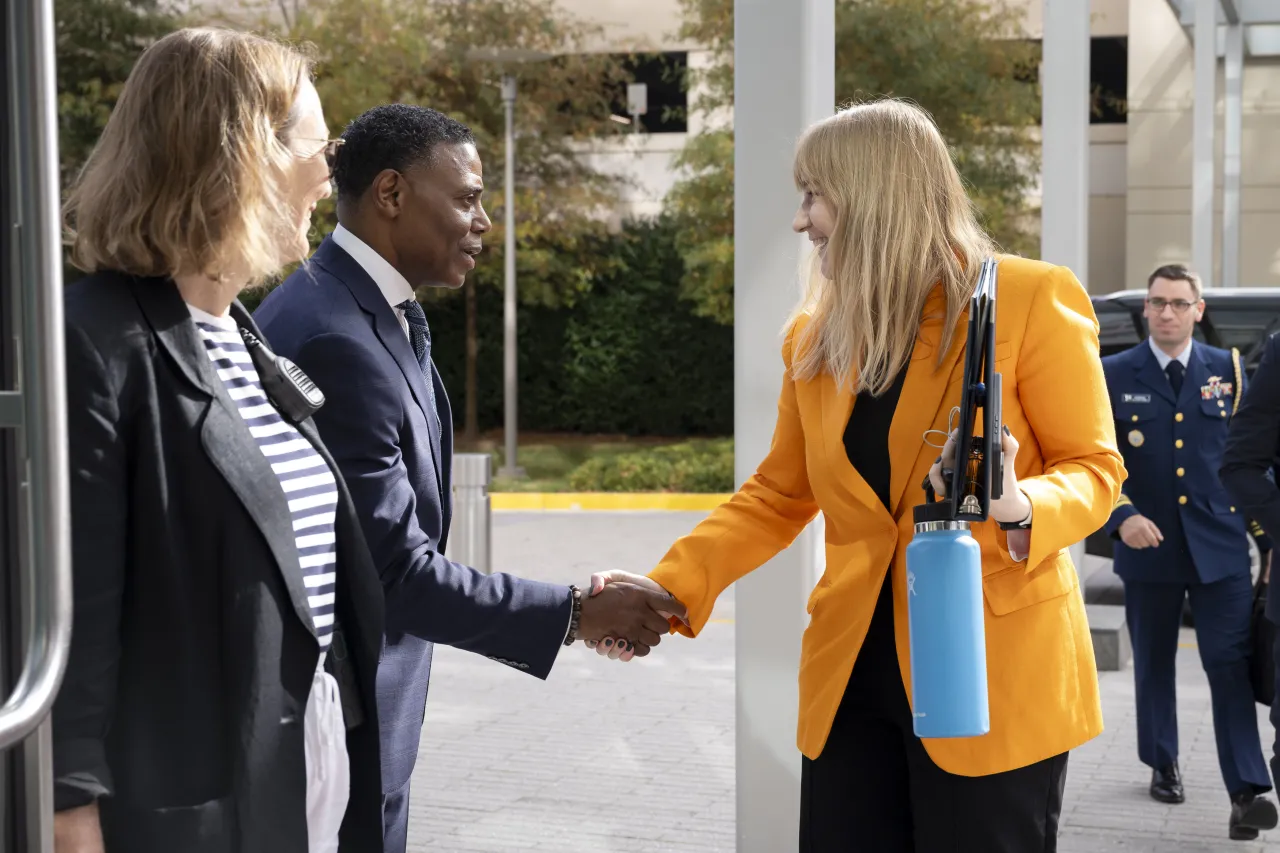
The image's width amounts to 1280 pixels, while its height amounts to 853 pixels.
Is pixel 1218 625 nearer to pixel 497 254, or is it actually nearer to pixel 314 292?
pixel 314 292

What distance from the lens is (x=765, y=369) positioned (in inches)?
169

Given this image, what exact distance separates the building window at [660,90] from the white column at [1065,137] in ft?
53.4

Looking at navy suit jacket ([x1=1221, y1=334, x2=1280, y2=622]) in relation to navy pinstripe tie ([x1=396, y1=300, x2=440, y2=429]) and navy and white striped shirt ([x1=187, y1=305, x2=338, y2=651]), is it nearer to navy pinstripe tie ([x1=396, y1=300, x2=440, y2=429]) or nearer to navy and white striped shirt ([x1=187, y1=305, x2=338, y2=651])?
navy pinstripe tie ([x1=396, y1=300, x2=440, y2=429])

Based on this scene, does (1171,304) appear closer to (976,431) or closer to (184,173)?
(976,431)

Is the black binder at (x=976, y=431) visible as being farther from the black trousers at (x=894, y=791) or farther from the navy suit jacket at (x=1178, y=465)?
the navy suit jacket at (x=1178, y=465)

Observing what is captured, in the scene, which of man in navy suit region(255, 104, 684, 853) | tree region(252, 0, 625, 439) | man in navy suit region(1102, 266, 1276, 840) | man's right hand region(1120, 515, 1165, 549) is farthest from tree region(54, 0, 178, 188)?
man in navy suit region(255, 104, 684, 853)

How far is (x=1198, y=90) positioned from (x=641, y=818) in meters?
13.2

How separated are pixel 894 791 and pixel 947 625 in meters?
0.57

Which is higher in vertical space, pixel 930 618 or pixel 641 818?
pixel 930 618

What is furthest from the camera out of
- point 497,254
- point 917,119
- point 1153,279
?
point 497,254

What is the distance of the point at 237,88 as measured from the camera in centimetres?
222

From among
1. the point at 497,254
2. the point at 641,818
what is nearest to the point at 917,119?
the point at 641,818

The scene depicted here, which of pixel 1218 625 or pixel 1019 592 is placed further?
pixel 1218 625

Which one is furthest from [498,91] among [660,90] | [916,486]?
[916,486]
